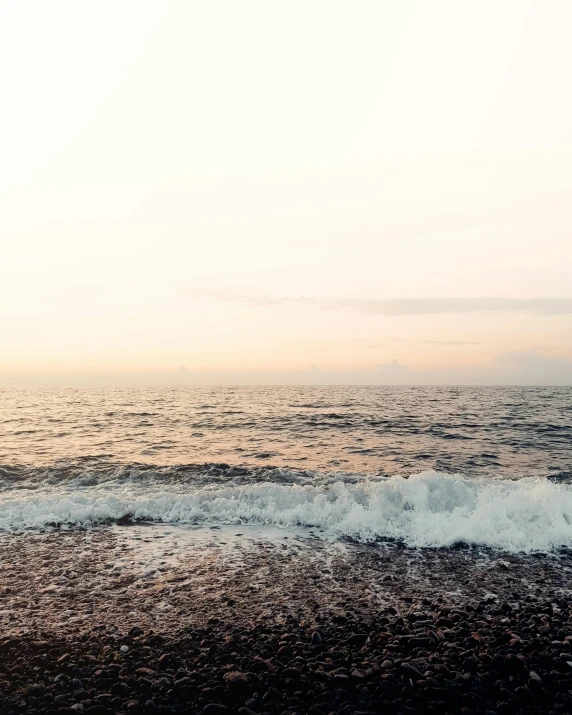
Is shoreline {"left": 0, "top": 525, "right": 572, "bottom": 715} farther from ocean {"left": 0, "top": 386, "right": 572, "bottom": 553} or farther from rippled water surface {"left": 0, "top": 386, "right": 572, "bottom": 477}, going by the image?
rippled water surface {"left": 0, "top": 386, "right": 572, "bottom": 477}

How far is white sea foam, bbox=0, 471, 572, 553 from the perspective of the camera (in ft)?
43.7

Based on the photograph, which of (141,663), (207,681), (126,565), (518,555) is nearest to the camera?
(207,681)

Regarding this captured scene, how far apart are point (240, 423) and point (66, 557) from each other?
25.4m

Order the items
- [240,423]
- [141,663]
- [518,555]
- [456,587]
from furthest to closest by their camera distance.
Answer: [240,423] < [518,555] < [456,587] < [141,663]

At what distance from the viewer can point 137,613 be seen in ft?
27.7

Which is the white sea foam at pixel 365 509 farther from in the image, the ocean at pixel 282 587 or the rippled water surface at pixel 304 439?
the rippled water surface at pixel 304 439

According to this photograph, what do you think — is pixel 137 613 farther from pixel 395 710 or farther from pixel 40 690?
pixel 395 710

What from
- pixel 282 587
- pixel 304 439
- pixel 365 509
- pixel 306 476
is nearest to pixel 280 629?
pixel 282 587

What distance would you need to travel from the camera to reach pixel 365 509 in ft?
50.1

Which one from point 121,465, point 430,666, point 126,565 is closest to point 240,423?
point 121,465

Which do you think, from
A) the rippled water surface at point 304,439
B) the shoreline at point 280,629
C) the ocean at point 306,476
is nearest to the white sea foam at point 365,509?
the ocean at point 306,476

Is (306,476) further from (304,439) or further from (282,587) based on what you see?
(282,587)

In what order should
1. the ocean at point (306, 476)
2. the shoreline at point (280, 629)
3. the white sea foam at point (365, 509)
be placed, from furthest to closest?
the ocean at point (306, 476)
the white sea foam at point (365, 509)
the shoreline at point (280, 629)

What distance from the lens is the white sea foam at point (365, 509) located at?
1331cm
